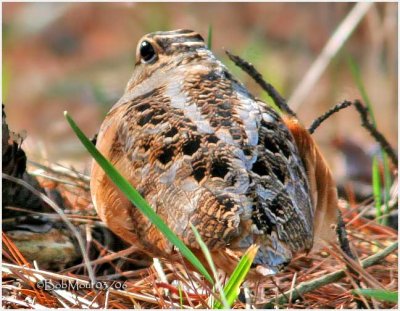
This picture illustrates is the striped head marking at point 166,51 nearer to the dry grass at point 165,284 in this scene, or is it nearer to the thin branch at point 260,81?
the thin branch at point 260,81

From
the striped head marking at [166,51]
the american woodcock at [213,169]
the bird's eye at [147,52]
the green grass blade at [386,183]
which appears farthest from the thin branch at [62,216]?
the green grass blade at [386,183]

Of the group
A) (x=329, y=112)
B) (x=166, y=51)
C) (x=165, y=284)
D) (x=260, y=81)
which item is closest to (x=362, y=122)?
(x=329, y=112)

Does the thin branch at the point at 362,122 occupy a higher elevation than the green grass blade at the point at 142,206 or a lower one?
higher

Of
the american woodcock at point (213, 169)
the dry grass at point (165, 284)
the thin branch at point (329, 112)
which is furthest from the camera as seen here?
the thin branch at point (329, 112)

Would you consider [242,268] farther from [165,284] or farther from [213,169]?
[165,284]

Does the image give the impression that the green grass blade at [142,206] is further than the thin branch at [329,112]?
No

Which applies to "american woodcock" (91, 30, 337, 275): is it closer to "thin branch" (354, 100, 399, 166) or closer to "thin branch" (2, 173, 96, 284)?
"thin branch" (2, 173, 96, 284)

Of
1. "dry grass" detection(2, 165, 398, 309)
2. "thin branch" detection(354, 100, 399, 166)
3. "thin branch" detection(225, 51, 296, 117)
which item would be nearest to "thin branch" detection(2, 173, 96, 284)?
"dry grass" detection(2, 165, 398, 309)

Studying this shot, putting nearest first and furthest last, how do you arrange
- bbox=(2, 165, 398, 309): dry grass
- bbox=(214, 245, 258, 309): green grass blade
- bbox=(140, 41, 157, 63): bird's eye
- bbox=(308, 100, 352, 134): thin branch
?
bbox=(214, 245, 258, 309): green grass blade < bbox=(2, 165, 398, 309): dry grass < bbox=(308, 100, 352, 134): thin branch < bbox=(140, 41, 157, 63): bird's eye
